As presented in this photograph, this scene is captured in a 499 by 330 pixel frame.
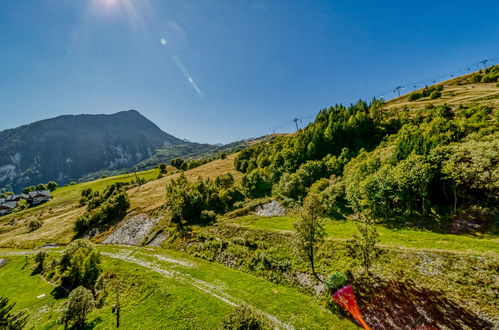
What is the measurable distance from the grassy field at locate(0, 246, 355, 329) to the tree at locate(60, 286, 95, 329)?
1.89m

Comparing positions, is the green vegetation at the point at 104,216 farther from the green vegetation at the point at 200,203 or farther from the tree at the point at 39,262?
the tree at the point at 39,262

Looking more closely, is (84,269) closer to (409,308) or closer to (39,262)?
(39,262)

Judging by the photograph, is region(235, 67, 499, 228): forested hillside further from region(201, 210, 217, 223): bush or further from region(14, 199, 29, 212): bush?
region(14, 199, 29, 212): bush

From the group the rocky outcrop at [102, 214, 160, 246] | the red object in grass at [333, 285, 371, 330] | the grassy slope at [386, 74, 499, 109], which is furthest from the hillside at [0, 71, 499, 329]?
the grassy slope at [386, 74, 499, 109]

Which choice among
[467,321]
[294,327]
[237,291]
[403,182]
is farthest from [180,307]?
[403,182]

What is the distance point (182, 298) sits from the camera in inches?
1195

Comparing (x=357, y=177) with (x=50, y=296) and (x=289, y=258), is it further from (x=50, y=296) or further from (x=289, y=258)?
(x=50, y=296)

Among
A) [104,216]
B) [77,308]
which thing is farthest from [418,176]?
[104,216]

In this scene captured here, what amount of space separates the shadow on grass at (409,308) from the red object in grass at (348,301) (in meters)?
0.64

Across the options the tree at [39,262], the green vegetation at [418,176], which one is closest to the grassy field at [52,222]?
the tree at [39,262]

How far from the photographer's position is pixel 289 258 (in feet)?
121

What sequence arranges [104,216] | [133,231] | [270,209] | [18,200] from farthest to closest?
[18,200] → [104,216] → [133,231] → [270,209]

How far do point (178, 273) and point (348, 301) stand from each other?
100 feet

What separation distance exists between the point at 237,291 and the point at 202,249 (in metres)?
19.2
